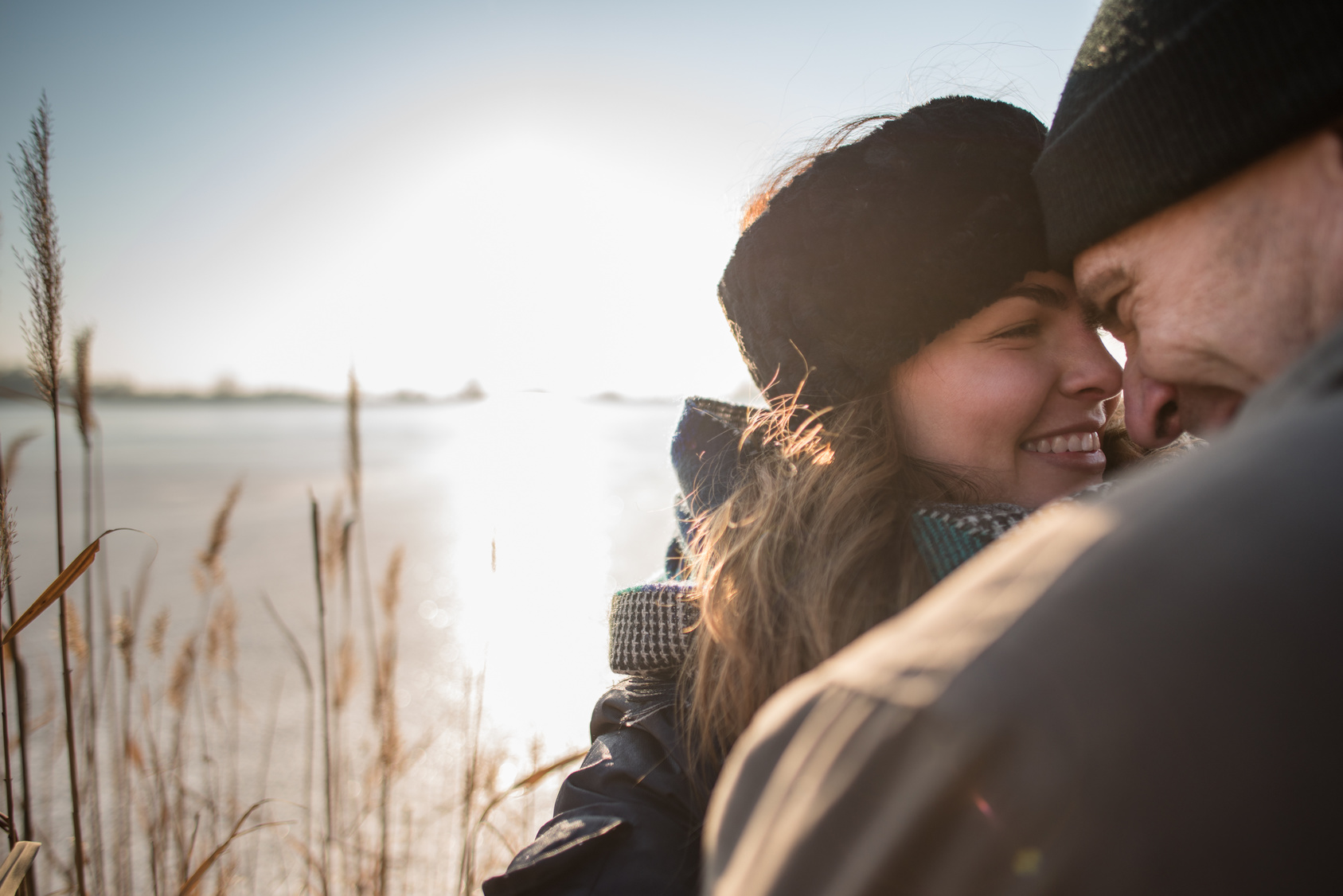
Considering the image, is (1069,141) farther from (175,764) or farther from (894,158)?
(175,764)

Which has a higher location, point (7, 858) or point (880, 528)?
point (880, 528)

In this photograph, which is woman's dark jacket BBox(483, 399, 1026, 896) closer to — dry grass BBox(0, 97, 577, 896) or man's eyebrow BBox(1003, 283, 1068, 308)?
dry grass BBox(0, 97, 577, 896)

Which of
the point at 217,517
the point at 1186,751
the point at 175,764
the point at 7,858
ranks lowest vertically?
the point at 175,764

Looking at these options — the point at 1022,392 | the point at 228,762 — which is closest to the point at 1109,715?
the point at 1022,392

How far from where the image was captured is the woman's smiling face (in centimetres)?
130

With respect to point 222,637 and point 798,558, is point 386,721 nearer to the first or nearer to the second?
point 222,637

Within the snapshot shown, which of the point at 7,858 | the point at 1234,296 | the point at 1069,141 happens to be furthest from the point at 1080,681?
the point at 7,858

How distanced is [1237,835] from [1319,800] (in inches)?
2.2

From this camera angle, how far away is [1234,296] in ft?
2.45

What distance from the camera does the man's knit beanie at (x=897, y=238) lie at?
126 centimetres

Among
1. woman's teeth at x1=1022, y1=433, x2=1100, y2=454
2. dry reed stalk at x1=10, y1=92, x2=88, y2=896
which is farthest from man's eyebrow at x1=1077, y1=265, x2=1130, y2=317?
dry reed stalk at x1=10, y1=92, x2=88, y2=896

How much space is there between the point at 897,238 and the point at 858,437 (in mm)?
413

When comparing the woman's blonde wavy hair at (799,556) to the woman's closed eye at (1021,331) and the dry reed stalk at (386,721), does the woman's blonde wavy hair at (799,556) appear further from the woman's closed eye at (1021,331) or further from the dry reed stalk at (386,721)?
the dry reed stalk at (386,721)

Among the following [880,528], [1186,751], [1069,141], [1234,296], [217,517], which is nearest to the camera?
[1186,751]
